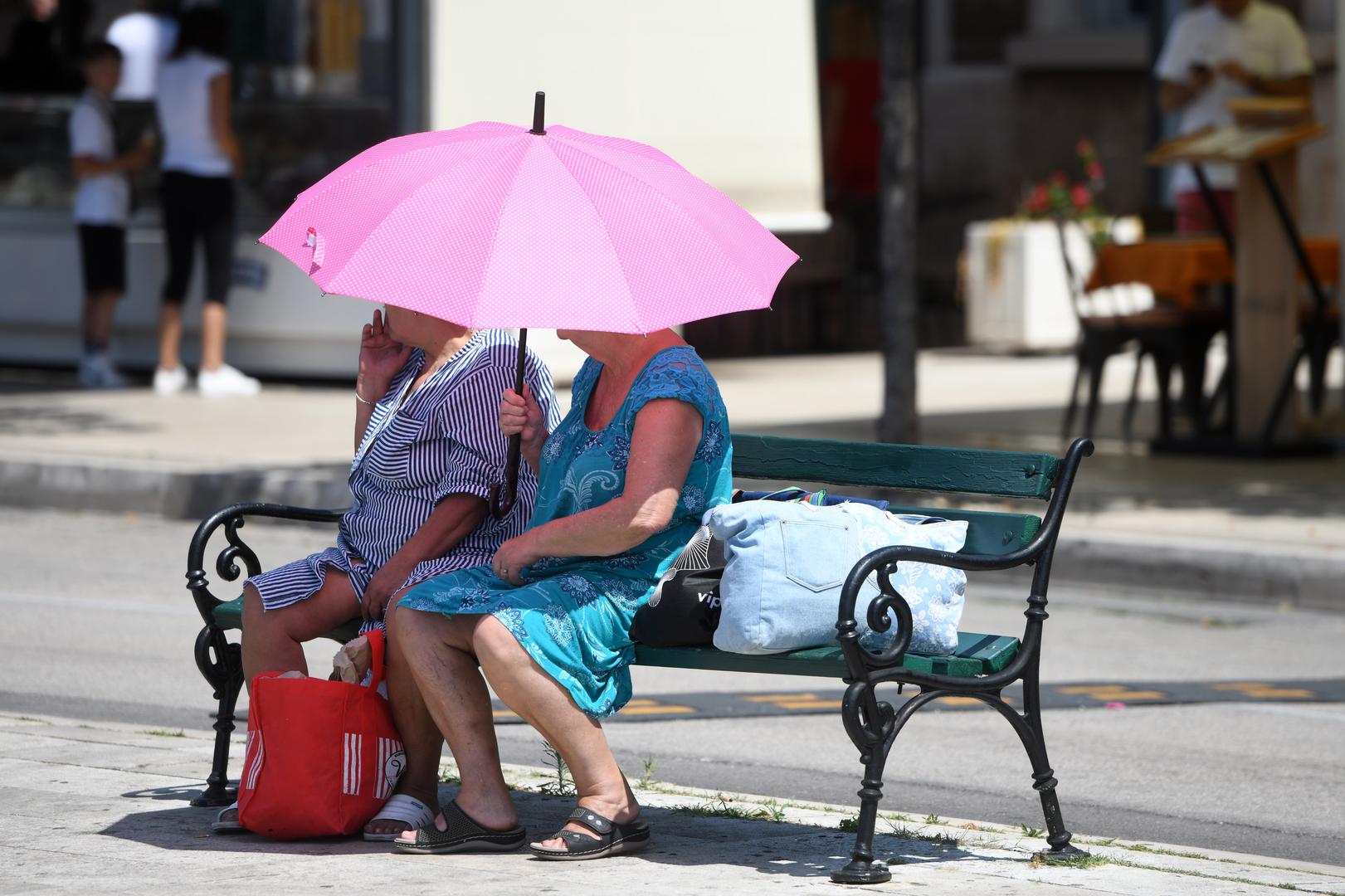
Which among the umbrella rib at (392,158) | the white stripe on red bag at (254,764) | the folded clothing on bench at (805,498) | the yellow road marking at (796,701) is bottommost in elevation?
the yellow road marking at (796,701)

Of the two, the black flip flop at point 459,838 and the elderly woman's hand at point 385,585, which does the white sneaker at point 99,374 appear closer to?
the elderly woman's hand at point 385,585

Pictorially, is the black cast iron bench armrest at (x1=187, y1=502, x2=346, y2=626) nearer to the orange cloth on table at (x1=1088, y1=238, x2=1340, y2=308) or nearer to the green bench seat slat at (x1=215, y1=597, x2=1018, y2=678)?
the green bench seat slat at (x1=215, y1=597, x2=1018, y2=678)

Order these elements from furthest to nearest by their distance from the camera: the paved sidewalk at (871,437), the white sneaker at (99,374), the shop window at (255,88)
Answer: the shop window at (255,88)
the white sneaker at (99,374)
the paved sidewalk at (871,437)

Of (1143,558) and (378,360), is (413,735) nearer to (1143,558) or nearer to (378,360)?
(378,360)

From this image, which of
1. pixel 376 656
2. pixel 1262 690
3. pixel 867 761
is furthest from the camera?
pixel 1262 690

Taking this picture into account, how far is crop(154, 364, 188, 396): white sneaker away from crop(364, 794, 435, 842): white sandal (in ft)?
32.7

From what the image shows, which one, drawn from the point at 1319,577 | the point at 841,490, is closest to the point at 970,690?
the point at 1319,577

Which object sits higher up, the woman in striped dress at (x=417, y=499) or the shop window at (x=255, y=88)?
the shop window at (x=255, y=88)

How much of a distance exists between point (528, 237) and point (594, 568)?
726mm

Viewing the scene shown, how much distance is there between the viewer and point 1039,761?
4.75 meters

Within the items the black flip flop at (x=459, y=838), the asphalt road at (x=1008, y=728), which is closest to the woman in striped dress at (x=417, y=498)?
the black flip flop at (x=459, y=838)

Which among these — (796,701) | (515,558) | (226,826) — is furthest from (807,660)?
(796,701)

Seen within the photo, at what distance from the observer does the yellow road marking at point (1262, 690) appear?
23.3 feet

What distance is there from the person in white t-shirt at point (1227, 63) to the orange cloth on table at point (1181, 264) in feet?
2.16
